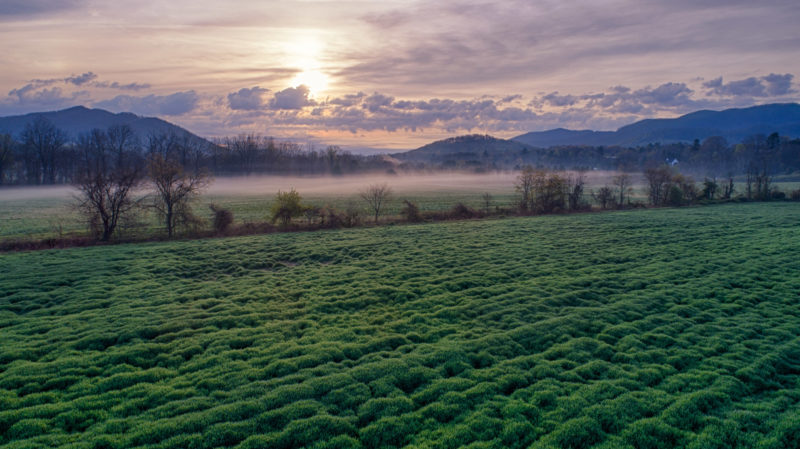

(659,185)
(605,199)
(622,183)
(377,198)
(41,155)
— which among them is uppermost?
(41,155)

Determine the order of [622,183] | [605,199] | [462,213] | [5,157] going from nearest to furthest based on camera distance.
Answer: [462,213]
[605,199]
[622,183]
[5,157]

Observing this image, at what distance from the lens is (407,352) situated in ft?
39.5

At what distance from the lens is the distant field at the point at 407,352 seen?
26.4ft

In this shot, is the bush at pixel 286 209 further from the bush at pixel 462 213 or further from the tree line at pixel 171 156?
the tree line at pixel 171 156

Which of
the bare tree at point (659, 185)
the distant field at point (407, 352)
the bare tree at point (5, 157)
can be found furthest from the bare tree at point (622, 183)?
the bare tree at point (5, 157)

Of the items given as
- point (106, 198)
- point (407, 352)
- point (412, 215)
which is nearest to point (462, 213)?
point (412, 215)

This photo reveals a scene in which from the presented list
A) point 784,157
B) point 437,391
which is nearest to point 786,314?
point 437,391

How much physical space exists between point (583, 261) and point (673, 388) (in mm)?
14674

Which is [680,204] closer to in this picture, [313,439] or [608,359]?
[608,359]

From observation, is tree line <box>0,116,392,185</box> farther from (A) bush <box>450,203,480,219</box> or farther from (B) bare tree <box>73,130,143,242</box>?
(A) bush <box>450,203,480,219</box>

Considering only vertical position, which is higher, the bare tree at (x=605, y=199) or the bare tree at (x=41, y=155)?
the bare tree at (x=41, y=155)

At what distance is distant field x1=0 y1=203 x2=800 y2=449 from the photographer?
26.4 ft

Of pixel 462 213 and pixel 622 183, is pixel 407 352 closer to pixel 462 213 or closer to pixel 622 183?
pixel 462 213

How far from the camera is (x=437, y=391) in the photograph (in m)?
9.53
